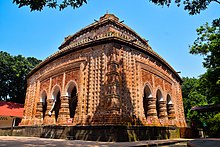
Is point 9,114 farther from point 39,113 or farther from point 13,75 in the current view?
point 13,75

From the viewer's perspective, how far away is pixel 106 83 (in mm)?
10781

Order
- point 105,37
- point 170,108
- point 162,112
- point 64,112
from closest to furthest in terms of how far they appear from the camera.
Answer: point 105,37 < point 64,112 < point 162,112 < point 170,108

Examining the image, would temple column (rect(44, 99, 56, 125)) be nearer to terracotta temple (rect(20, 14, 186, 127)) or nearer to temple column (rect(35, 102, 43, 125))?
terracotta temple (rect(20, 14, 186, 127))

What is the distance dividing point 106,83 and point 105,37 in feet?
10.7

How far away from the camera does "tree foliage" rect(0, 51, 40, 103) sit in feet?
90.4

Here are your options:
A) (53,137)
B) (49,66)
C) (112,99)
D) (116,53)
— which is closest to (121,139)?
(112,99)

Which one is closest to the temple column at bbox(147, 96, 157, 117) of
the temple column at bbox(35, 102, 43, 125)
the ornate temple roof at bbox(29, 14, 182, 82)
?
the ornate temple roof at bbox(29, 14, 182, 82)

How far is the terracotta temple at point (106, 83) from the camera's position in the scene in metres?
10.6

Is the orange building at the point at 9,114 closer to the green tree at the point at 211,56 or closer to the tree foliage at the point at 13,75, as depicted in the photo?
the tree foliage at the point at 13,75

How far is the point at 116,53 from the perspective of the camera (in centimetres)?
1155

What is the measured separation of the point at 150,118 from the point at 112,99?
461 centimetres

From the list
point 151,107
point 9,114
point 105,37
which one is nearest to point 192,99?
point 151,107

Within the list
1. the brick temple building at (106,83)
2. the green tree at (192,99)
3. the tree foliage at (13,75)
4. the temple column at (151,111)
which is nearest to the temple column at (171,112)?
the brick temple building at (106,83)

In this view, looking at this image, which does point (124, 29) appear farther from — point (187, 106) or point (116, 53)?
point (187, 106)
